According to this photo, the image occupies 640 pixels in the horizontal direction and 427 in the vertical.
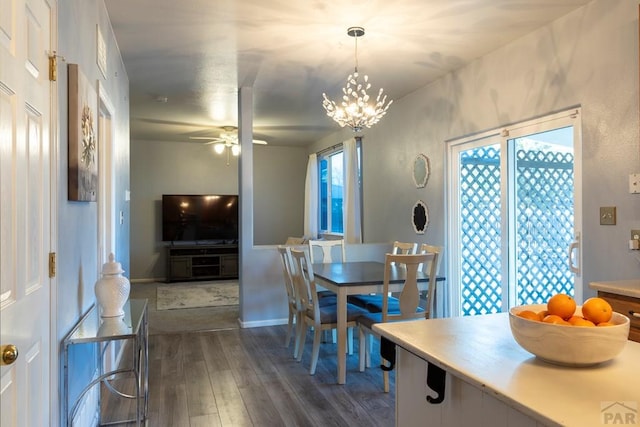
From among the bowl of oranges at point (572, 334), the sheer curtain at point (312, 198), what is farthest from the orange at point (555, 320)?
the sheer curtain at point (312, 198)

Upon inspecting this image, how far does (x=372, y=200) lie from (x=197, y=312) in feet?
8.85

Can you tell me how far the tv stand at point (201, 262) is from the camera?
794 centimetres

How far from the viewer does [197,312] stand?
18.3 ft

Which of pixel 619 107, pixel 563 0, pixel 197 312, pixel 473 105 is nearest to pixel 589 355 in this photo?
pixel 619 107

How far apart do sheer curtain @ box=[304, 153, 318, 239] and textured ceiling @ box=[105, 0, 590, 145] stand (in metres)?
2.86

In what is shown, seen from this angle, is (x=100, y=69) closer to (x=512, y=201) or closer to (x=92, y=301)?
(x=92, y=301)

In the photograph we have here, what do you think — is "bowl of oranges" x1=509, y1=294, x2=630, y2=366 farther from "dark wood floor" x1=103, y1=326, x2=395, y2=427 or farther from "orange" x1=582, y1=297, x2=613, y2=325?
"dark wood floor" x1=103, y1=326, x2=395, y2=427

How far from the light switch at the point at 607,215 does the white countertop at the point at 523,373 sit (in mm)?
1751

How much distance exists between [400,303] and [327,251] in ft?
5.29

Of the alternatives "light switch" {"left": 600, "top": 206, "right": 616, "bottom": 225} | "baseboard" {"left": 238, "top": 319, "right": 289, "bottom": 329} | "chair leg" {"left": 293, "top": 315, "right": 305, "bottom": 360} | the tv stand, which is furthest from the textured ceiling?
the tv stand

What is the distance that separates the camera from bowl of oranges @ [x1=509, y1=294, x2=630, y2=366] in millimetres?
1062

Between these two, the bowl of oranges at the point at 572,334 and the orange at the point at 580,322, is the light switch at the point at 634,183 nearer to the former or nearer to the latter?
the bowl of oranges at the point at 572,334

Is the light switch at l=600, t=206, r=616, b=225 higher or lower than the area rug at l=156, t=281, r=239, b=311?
higher

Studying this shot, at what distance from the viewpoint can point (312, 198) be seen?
841 cm
